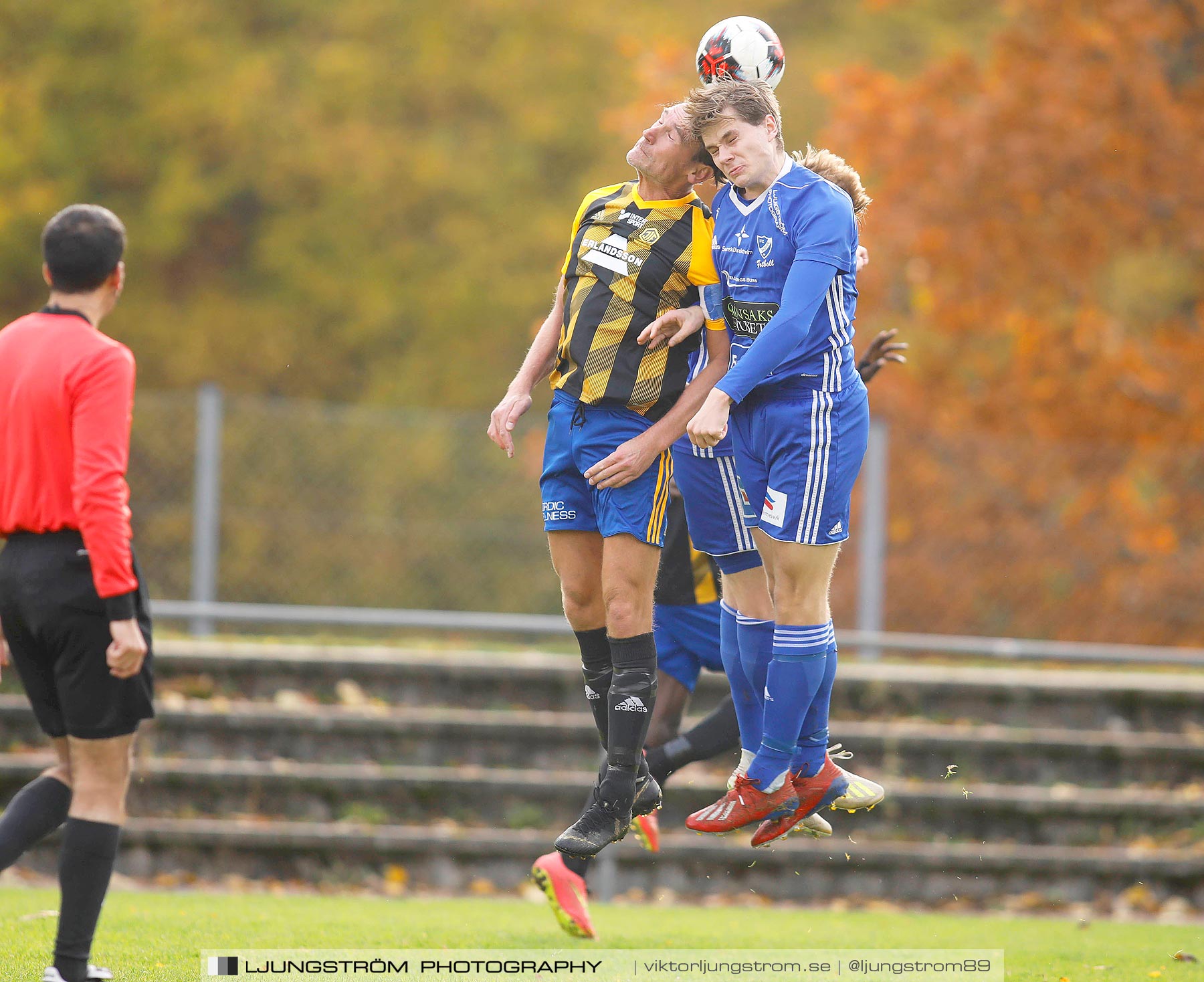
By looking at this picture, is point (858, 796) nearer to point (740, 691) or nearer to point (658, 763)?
point (740, 691)

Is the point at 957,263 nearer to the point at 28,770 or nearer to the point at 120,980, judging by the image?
the point at 28,770

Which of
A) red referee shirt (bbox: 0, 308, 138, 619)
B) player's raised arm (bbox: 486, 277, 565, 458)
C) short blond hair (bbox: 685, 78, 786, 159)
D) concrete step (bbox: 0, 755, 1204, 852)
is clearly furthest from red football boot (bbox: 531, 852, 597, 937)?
short blond hair (bbox: 685, 78, 786, 159)

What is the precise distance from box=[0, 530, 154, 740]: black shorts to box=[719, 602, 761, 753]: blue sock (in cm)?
220

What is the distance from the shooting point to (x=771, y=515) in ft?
16.4

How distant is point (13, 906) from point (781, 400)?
4103 mm

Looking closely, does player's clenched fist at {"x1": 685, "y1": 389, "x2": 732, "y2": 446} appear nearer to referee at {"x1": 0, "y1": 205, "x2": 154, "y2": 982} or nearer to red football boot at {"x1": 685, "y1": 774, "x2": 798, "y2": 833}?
red football boot at {"x1": 685, "y1": 774, "x2": 798, "y2": 833}

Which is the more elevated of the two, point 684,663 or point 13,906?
point 684,663

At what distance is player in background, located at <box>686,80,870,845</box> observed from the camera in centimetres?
495

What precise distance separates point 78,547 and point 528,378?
188 cm

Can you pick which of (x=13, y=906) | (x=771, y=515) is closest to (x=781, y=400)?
(x=771, y=515)

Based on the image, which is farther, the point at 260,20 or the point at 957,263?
the point at 260,20

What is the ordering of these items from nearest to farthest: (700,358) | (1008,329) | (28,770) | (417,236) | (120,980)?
(120,980)
(700,358)
(28,770)
(1008,329)
(417,236)

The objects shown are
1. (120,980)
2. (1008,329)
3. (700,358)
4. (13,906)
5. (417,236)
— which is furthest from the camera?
(417,236)

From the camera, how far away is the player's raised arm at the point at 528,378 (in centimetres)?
531
